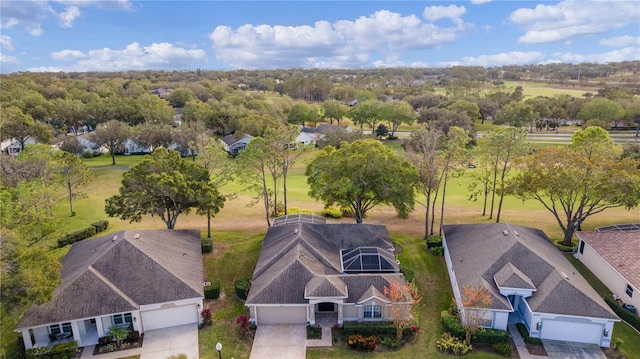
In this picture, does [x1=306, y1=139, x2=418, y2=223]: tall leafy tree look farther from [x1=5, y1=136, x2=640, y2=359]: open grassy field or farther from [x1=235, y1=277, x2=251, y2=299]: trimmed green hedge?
[x1=235, y1=277, x2=251, y2=299]: trimmed green hedge

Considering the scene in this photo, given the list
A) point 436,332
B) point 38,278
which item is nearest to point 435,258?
point 436,332

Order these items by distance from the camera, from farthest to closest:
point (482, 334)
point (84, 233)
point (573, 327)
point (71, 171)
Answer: point (71, 171) < point (84, 233) < point (573, 327) < point (482, 334)

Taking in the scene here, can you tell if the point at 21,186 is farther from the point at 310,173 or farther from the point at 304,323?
the point at 304,323

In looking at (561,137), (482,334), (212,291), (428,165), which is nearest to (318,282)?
(212,291)

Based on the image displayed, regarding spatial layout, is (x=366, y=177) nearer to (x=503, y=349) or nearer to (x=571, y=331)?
(x=503, y=349)

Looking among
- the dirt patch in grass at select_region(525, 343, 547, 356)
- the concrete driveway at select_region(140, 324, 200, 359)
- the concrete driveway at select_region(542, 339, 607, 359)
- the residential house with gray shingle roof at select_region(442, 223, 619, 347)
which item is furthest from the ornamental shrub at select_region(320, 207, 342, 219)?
the concrete driveway at select_region(542, 339, 607, 359)

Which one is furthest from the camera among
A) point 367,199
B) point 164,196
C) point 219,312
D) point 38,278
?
point 367,199

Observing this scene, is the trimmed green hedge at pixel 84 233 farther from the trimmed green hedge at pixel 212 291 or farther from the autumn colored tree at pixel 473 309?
the autumn colored tree at pixel 473 309
